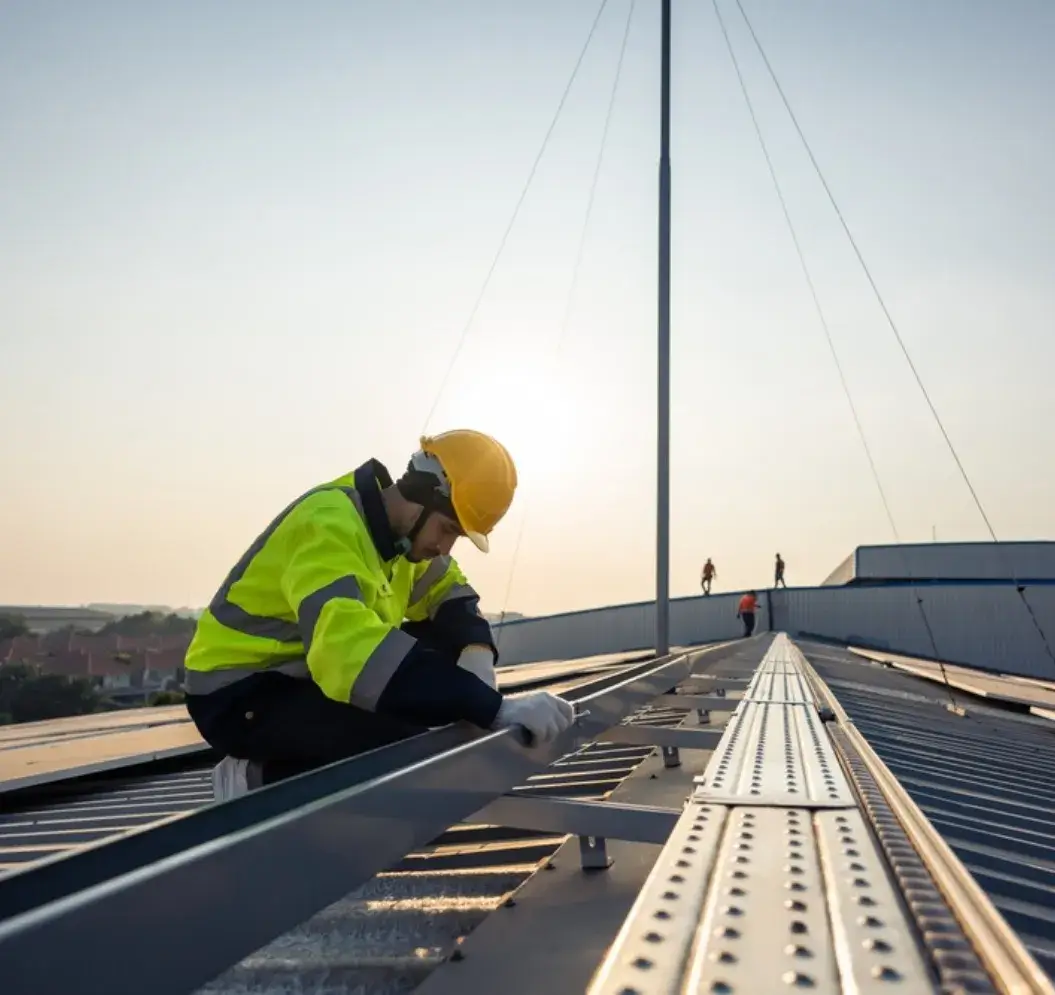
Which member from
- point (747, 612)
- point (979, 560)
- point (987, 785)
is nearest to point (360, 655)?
point (987, 785)

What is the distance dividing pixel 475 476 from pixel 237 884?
2.37m

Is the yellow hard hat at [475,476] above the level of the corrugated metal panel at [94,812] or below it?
above

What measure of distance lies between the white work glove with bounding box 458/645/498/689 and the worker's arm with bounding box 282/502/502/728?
3.69 ft

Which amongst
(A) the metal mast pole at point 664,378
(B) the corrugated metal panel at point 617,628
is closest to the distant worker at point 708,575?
(B) the corrugated metal panel at point 617,628

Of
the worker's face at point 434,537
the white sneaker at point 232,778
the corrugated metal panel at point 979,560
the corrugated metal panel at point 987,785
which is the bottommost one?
the corrugated metal panel at point 987,785

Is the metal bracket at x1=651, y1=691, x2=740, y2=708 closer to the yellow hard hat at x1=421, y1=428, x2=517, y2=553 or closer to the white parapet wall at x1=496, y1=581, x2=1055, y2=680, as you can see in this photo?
the yellow hard hat at x1=421, y1=428, x2=517, y2=553

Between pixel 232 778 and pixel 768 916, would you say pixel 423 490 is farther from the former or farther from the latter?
pixel 768 916

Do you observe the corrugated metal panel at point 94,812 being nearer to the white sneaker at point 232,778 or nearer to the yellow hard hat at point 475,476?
the white sneaker at point 232,778

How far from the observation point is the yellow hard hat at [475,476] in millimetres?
3764

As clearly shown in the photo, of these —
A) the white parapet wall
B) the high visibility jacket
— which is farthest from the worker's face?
the white parapet wall

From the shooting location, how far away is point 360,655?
2.93 metres

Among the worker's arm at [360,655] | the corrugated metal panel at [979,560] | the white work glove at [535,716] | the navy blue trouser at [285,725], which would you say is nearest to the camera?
the worker's arm at [360,655]

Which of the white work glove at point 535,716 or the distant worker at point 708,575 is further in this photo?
the distant worker at point 708,575

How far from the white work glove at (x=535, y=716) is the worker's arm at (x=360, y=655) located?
48mm
